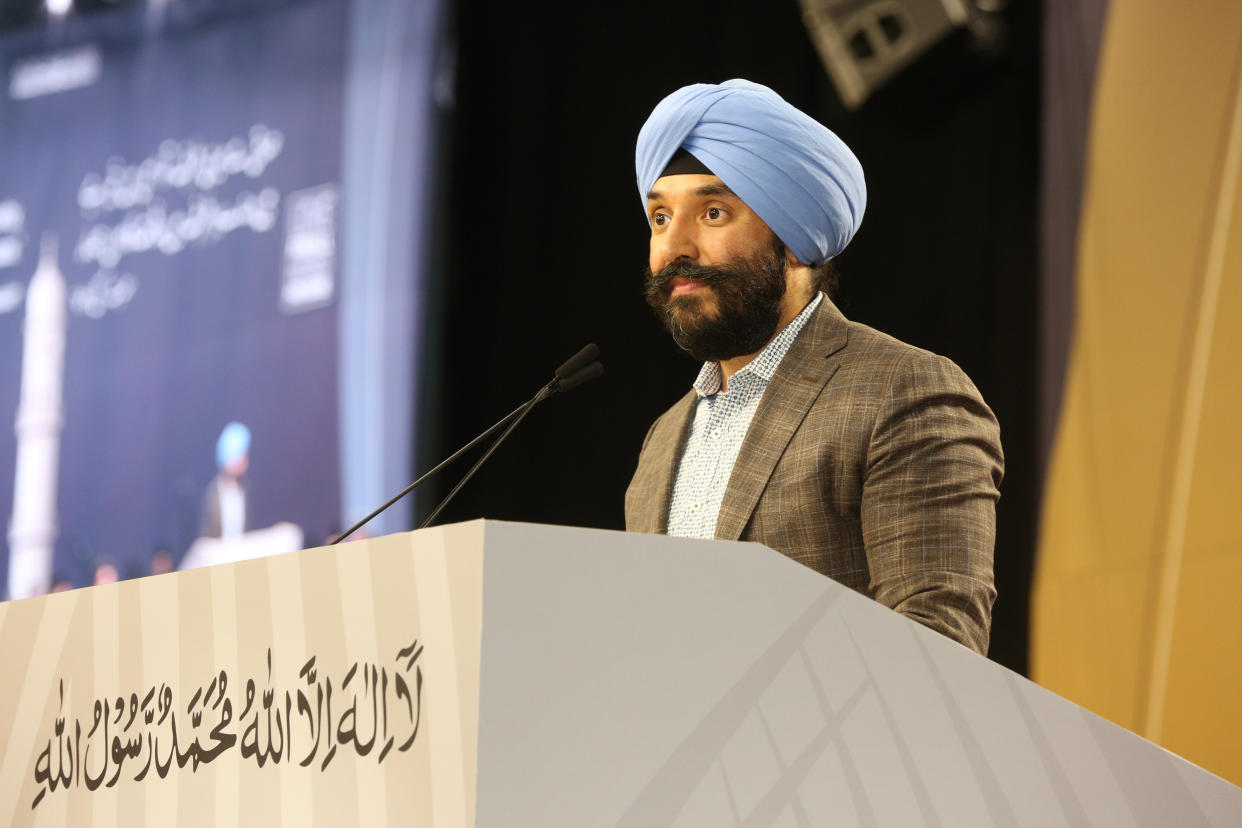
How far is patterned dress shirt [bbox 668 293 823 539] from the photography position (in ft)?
5.94

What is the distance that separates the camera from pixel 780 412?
5.60ft

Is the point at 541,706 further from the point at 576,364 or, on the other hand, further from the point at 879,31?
the point at 879,31

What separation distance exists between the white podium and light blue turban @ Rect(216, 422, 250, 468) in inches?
132

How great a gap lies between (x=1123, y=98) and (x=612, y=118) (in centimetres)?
156

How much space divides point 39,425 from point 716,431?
3.66 m

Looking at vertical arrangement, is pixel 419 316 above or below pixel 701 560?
above

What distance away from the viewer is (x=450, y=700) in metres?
0.84

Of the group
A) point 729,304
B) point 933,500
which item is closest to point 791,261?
point 729,304

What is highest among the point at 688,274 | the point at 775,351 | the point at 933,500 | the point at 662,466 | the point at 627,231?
the point at 627,231

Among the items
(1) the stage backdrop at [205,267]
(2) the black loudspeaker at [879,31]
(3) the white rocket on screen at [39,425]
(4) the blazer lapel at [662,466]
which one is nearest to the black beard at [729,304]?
(4) the blazer lapel at [662,466]

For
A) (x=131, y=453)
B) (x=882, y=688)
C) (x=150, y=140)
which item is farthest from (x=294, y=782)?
(x=150, y=140)

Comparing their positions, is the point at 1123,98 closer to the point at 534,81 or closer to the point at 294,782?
the point at 534,81

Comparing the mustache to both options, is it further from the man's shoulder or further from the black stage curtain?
the black stage curtain

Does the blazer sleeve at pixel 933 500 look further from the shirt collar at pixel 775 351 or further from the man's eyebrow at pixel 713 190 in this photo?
the man's eyebrow at pixel 713 190
